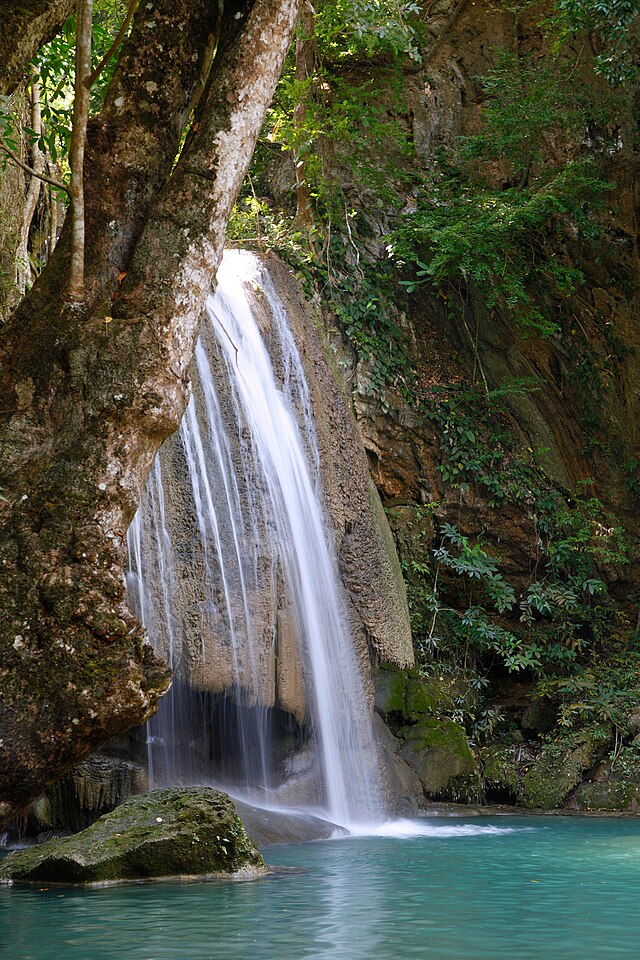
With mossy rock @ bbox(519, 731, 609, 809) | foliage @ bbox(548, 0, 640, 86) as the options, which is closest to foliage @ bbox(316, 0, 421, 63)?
foliage @ bbox(548, 0, 640, 86)

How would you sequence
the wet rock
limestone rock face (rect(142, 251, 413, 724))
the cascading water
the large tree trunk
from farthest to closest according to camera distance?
limestone rock face (rect(142, 251, 413, 724))
the cascading water
the wet rock
the large tree trunk

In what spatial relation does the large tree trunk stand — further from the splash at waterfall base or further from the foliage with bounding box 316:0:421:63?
the foliage with bounding box 316:0:421:63

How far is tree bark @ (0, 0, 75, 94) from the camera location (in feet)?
17.7

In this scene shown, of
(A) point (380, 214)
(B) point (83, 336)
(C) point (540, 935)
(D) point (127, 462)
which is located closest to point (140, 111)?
(B) point (83, 336)

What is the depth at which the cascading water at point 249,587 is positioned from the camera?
27.6 feet

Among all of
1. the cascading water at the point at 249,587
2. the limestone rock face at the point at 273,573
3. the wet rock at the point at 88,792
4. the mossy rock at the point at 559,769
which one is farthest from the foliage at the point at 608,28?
the wet rock at the point at 88,792

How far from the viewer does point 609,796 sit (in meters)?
10.4

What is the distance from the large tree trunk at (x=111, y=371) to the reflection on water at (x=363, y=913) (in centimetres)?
81

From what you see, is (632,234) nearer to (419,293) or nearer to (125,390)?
(419,293)

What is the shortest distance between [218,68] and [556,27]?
958 cm

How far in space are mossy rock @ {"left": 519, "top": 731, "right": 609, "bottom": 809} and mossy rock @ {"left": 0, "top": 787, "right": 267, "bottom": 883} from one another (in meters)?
5.78

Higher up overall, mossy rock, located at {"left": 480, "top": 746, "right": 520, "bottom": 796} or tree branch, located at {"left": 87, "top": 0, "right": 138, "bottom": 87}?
tree branch, located at {"left": 87, "top": 0, "right": 138, "bottom": 87}

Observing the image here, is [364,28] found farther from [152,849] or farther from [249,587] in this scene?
[152,849]

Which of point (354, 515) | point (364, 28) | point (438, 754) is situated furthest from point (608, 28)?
point (438, 754)
